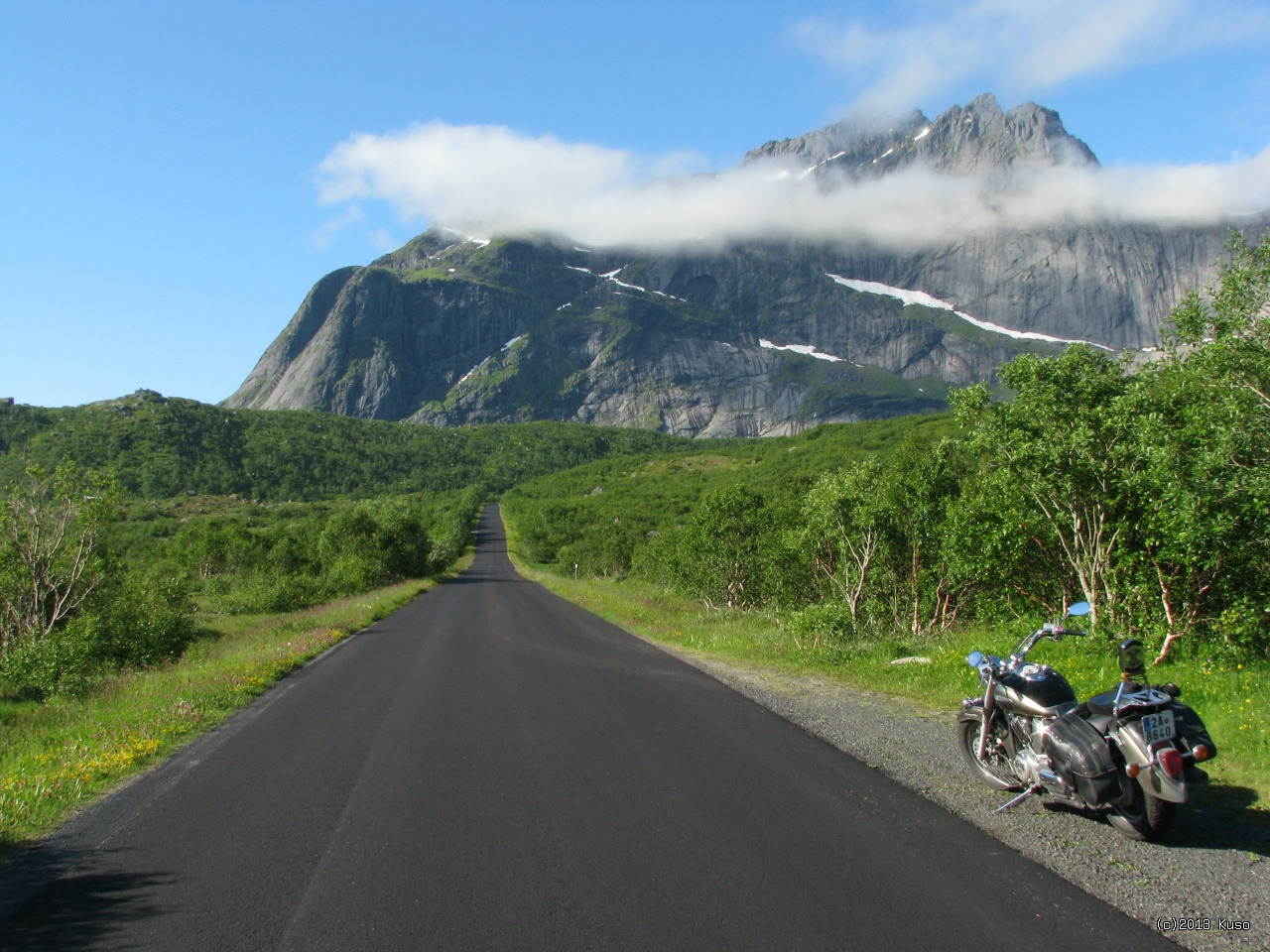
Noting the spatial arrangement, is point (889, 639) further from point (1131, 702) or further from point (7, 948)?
point (7, 948)

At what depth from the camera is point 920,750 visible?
769 centimetres

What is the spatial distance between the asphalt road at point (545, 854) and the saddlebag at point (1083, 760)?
31.8 inches

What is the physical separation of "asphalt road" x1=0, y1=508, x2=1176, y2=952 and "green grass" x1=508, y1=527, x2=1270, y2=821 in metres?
2.60

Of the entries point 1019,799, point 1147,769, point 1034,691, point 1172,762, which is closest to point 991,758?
point 1019,799

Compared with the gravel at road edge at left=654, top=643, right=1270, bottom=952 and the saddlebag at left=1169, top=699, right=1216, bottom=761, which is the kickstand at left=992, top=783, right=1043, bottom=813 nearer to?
the gravel at road edge at left=654, top=643, right=1270, bottom=952

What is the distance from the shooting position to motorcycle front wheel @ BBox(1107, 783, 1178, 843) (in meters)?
5.13

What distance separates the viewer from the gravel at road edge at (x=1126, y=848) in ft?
14.0

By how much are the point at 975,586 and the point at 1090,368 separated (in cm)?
844

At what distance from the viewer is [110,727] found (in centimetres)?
887

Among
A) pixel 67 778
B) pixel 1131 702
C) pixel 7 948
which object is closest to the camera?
pixel 7 948

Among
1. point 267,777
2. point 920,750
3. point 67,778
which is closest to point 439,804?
point 267,777

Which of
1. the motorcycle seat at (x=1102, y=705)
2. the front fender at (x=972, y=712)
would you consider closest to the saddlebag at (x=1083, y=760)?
the motorcycle seat at (x=1102, y=705)

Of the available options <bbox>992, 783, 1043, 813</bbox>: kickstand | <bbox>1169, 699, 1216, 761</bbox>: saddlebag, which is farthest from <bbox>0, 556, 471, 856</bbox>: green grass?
<bbox>1169, 699, 1216, 761</bbox>: saddlebag

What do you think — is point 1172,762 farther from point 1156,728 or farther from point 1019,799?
point 1019,799
